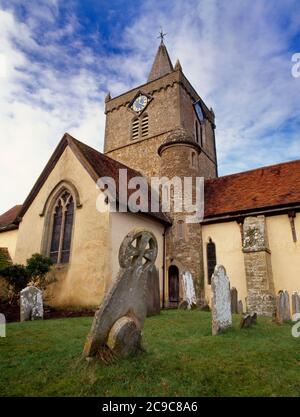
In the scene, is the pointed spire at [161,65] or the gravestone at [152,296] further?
the pointed spire at [161,65]

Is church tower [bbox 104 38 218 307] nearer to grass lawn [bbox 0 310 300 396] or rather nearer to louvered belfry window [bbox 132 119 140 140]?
louvered belfry window [bbox 132 119 140 140]

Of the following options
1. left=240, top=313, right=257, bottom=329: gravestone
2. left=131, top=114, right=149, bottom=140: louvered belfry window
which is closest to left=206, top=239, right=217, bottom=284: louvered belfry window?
left=240, top=313, right=257, bottom=329: gravestone

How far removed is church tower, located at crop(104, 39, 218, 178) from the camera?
73.4 ft

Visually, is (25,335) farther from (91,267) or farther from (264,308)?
(264,308)

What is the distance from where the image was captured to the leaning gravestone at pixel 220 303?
22.9 ft

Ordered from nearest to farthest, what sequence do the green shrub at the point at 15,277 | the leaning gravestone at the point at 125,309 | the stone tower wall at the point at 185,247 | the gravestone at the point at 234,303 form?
1. the leaning gravestone at the point at 125,309
2. the green shrub at the point at 15,277
3. the gravestone at the point at 234,303
4. the stone tower wall at the point at 185,247

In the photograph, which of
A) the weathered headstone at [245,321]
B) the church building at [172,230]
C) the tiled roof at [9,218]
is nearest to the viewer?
the weathered headstone at [245,321]

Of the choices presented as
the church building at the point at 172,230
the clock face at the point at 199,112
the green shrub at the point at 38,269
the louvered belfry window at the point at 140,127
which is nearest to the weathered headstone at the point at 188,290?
the church building at the point at 172,230

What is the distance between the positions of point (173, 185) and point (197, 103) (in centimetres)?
1277

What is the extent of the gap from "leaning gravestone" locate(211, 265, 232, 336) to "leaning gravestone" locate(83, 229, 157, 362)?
255 cm

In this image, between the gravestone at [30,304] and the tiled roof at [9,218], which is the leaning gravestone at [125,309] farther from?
the tiled roof at [9,218]

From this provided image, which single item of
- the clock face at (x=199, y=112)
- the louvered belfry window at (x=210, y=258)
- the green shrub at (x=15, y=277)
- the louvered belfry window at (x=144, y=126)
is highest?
the clock face at (x=199, y=112)

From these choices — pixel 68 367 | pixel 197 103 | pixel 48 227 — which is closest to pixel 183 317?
pixel 68 367

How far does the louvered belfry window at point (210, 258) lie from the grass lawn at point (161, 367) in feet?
25.8
